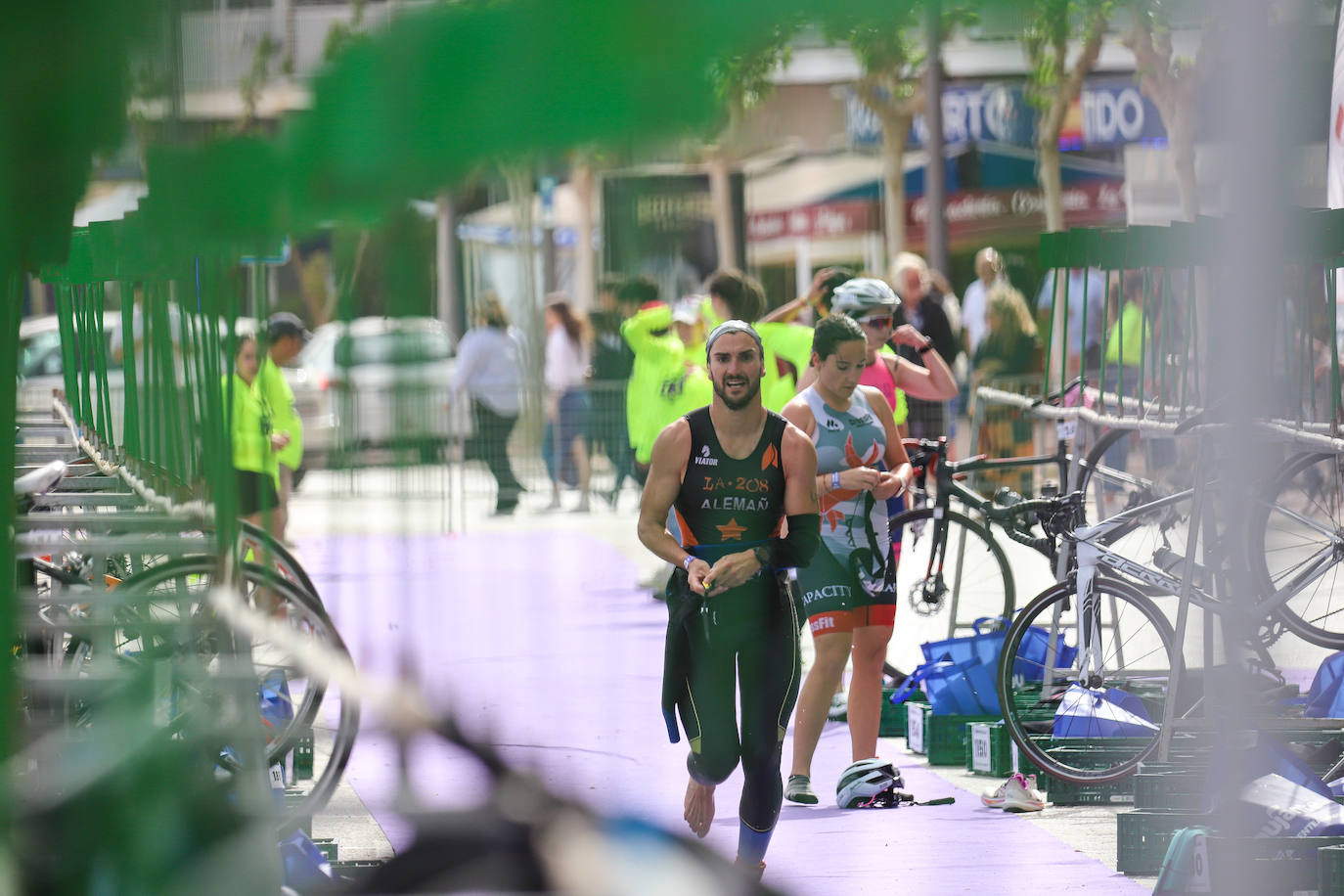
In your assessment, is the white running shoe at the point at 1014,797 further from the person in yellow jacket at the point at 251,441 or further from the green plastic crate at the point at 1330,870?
the person in yellow jacket at the point at 251,441

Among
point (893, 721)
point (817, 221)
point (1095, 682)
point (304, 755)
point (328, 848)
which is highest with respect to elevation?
point (817, 221)

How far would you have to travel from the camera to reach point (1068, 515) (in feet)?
18.7

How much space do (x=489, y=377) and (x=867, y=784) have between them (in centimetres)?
475

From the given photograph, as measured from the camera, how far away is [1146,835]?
4.39 m

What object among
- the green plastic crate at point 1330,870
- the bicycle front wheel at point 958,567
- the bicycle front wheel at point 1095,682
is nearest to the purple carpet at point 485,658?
the green plastic crate at point 1330,870

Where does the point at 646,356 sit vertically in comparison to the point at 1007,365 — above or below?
above

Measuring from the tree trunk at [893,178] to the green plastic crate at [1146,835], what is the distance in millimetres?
3297

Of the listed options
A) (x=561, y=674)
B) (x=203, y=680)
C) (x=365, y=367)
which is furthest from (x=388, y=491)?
(x=561, y=674)

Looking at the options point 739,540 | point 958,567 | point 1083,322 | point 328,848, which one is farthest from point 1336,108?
point 958,567

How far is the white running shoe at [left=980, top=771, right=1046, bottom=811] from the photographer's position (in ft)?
17.3

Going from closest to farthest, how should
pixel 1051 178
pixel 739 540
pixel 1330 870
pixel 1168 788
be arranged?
1. pixel 1051 178
2. pixel 1330 870
3. pixel 739 540
4. pixel 1168 788

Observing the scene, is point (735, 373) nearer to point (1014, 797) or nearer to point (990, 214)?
point (1014, 797)

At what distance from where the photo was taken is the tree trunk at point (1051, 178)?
817mm

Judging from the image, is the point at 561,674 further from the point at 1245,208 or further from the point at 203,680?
the point at 1245,208
